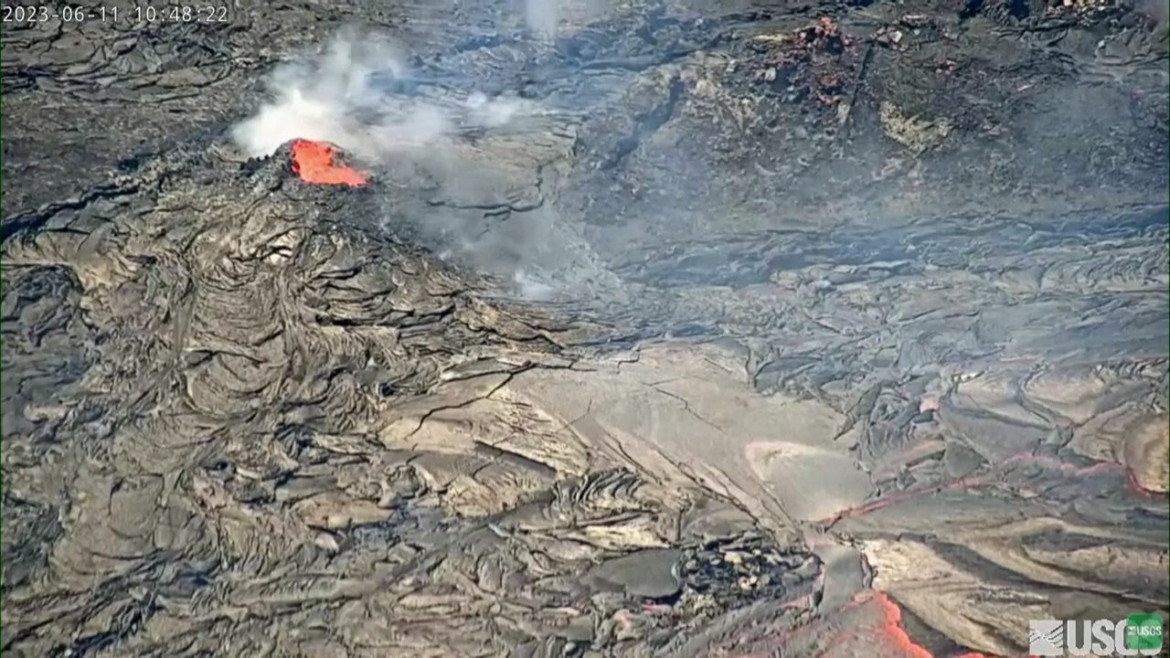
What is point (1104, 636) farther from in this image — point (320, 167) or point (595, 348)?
point (320, 167)

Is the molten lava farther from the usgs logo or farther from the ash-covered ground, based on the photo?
the usgs logo

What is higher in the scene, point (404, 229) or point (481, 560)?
point (404, 229)

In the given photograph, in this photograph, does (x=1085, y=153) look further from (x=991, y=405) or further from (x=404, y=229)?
(x=404, y=229)

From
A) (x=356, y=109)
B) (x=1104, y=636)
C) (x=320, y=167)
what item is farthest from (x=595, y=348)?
(x=1104, y=636)

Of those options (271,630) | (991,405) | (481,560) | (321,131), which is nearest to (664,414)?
(481,560)

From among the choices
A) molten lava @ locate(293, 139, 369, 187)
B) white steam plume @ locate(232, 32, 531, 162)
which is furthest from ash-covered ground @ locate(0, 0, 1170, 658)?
molten lava @ locate(293, 139, 369, 187)

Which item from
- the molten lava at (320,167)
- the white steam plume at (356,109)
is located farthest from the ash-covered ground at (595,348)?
the molten lava at (320,167)
